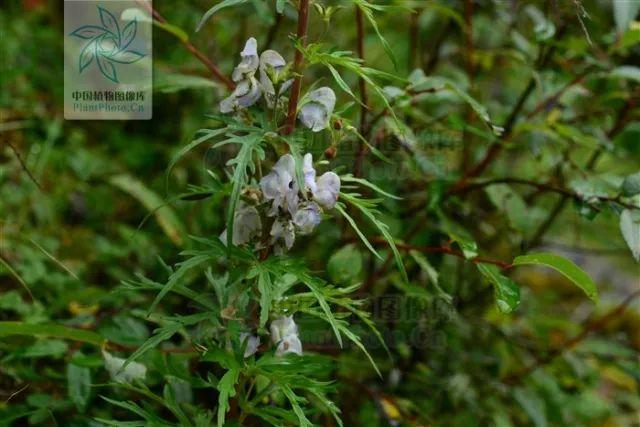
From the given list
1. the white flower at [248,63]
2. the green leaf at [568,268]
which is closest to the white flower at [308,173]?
the white flower at [248,63]

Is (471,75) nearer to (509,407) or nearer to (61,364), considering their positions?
(509,407)

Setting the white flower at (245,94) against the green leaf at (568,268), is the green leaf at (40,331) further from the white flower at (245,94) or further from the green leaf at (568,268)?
the green leaf at (568,268)

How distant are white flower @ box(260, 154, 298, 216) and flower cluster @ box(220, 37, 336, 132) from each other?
0.16 ft

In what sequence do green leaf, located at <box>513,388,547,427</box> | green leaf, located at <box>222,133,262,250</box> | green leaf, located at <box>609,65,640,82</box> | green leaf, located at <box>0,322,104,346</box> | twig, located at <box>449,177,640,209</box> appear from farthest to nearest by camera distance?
green leaf, located at <box>513,388,547,427</box>, green leaf, located at <box>609,65,640,82</box>, twig, located at <box>449,177,640,209</box>, green leaf, located at <box>0,322,104,346</box>, green leaf, located at <box>222,133,262,250</box>

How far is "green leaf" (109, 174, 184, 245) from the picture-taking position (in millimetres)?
1319

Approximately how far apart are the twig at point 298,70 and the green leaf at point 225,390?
246 millimetres

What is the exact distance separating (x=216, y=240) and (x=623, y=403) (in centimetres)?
128

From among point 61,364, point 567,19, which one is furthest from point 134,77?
point 567,19

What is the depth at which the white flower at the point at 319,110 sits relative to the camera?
72 centimetres

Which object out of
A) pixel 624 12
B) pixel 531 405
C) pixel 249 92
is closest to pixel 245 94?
pixel 249 92

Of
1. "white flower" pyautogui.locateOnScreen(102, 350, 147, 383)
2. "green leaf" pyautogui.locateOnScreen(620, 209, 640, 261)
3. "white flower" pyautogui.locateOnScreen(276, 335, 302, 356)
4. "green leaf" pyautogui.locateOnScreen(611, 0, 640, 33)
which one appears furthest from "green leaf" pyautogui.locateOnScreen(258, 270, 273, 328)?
"green leaf" pyautogui.locateOnScreen(611, 0, 640, 33)

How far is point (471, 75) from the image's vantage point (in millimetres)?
1369

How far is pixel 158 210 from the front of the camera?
132 centimetres

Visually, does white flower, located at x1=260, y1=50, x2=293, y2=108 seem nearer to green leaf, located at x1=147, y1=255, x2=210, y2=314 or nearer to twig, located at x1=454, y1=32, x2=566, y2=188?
green leaf, located at x1=147, y1=255, x2=210, y2=314
